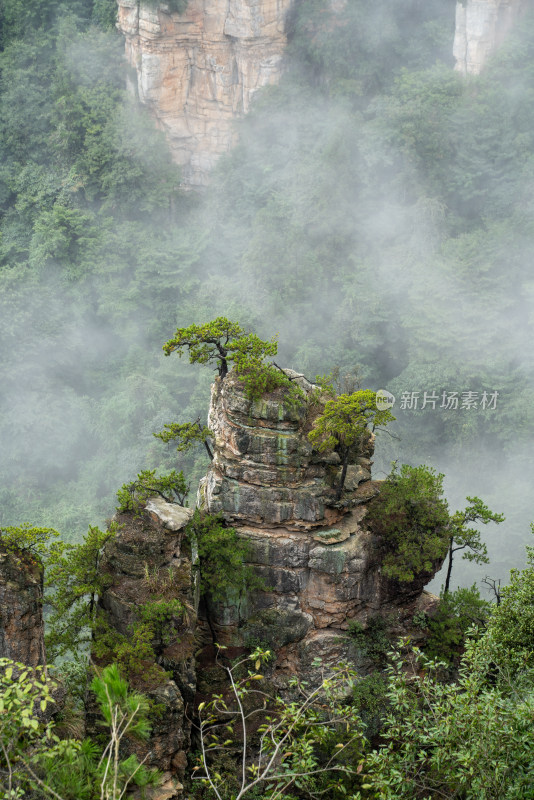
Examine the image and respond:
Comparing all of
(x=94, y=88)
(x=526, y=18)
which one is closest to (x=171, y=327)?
(x=94, y=88)

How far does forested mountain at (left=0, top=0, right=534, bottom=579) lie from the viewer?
31516mm

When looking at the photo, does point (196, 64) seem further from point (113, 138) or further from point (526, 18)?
point (526, 18)

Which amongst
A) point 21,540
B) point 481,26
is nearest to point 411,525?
point 21,540

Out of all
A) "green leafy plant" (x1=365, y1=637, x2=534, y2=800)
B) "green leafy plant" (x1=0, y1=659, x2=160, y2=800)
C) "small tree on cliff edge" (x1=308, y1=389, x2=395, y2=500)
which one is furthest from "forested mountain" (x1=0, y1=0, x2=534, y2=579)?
"green leafy plant" (x1=0, y1=659, x2=160, y2=800)

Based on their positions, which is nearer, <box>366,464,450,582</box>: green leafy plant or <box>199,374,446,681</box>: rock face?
<box>199,374,446,681</box>: rock face

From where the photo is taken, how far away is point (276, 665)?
17141 millimetres

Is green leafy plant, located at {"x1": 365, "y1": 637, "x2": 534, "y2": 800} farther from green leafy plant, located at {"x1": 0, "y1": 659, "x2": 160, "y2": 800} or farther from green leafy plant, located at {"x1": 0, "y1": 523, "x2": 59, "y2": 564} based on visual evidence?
green leafy plant, located at {"x1": 0, "y1": 523, "x2": 59, "y2": 564}

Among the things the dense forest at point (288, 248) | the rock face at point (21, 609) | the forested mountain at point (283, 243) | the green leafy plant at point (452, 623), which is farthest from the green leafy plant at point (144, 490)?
the forested mountain at point (283, 243)

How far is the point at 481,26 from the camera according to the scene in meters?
35.0

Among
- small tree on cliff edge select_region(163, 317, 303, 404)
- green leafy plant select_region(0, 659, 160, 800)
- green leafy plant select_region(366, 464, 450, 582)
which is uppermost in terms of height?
small tree on cliff edge select_region(163, 317, 303, 404)

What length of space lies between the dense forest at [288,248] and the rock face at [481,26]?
91 cm

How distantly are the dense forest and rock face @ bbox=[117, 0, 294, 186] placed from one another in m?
1.02

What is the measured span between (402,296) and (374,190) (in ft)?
18.0

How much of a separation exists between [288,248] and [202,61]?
9839 millimetres
